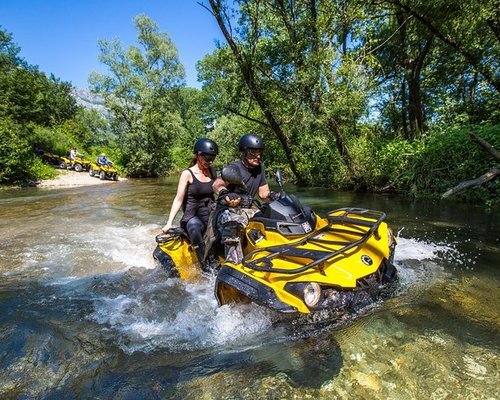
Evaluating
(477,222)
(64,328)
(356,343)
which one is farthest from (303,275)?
(477,222)

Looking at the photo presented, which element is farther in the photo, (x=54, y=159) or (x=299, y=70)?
(x=54, y=159)

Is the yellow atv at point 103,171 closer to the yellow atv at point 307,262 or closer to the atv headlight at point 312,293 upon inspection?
the yellow atv at point 307,262

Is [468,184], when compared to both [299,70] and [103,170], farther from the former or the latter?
[103,170]

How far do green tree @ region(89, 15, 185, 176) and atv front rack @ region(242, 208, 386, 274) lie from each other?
97.4 ft

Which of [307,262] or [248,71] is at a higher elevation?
[248,71]

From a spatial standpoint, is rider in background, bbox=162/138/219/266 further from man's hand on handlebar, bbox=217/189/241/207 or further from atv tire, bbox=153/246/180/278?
man's hand on handlebar, bbox=217/189/241/207

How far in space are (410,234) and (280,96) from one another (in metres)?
9.12

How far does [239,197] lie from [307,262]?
1.34m

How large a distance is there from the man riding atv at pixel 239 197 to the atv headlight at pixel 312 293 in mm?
1081

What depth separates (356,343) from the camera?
307 cm

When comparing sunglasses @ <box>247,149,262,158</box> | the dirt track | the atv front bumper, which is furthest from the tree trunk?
the dirt track

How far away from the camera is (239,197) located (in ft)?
14.4

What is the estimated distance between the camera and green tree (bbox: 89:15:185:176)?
3122cm

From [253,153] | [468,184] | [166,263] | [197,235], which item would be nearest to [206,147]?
[253,153]
